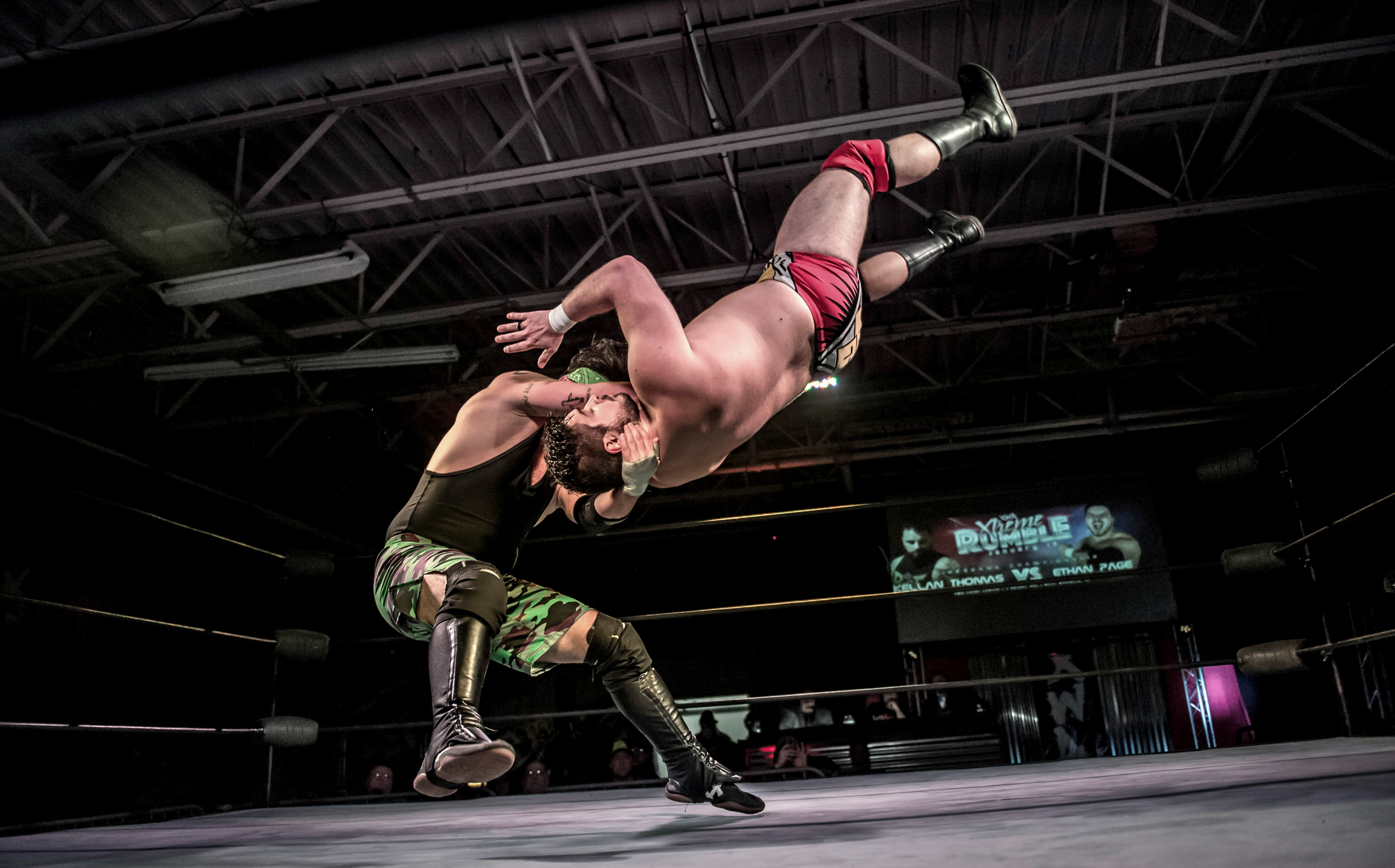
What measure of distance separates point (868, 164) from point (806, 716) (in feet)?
26.5

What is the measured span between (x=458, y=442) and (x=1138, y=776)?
5.25ft

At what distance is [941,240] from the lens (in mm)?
2445

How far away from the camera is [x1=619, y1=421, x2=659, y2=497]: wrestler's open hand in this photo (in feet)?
4.98

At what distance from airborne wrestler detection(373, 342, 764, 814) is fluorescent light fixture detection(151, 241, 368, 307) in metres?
2.55

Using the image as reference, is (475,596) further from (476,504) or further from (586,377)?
(586,377)

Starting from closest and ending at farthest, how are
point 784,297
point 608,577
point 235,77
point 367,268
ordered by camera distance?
point 235,77 < point 784,297 < point 367,268 < point 608,577

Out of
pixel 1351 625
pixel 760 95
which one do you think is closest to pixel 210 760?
pixel 760 95

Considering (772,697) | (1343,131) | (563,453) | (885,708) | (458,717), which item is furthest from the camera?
Answer: (885,708)

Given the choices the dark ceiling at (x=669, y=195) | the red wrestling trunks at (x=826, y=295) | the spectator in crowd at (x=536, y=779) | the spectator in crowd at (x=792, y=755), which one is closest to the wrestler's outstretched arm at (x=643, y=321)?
the red wrestling trunks at (x=826, y=295)

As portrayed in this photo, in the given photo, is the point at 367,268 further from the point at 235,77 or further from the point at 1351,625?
the point at 1351,625

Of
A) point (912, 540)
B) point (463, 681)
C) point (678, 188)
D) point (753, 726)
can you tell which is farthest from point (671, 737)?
point (753, 726)

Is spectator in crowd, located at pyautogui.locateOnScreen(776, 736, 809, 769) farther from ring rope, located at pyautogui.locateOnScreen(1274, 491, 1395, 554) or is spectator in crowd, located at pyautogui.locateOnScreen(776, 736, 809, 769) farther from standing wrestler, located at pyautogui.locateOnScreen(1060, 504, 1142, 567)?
standing wrestler, located at pyautogui.locateOnScreen(1060, 504, 1142, 567)

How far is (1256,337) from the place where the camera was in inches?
266

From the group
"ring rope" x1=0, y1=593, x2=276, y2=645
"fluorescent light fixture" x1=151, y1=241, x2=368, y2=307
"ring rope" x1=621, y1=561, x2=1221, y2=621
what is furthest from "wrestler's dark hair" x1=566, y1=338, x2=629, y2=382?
"fluorescent light fixture" x1=151, y1=241, x2=368, y2=307
